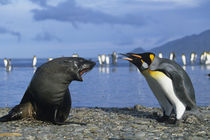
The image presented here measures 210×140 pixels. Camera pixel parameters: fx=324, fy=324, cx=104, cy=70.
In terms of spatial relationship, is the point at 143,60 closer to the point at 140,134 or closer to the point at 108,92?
the point at 140,134

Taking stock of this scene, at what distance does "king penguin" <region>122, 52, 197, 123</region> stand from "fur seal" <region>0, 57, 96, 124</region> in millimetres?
1030

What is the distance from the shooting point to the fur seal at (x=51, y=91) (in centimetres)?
557

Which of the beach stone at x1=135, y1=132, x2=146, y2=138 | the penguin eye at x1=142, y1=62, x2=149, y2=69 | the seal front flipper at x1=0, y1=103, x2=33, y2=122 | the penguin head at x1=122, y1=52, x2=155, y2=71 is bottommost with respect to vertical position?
the beach stone at x1=135, y1=132, x2=146, y2=138

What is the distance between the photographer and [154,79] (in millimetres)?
6012

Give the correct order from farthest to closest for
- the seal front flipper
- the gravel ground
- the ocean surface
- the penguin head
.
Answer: the ocean surface → the penguin head → the seal front flipper → the gravel ground

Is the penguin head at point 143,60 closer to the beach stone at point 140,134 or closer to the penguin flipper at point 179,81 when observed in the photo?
the penguin flipper at point 179,81

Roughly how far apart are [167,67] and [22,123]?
2814 mm

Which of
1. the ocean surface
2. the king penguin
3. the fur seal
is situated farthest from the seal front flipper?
the ocean surface

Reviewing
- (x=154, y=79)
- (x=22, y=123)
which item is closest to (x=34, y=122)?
(x=22, y=123)

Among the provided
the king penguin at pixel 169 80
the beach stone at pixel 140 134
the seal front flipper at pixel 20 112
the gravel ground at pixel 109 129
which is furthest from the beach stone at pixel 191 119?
the seal front flipper at pixel 20 112

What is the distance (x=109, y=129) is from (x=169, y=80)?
4.83ft

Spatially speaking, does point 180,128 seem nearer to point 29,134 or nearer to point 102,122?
point 102,122

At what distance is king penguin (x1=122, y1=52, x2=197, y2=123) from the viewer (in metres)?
5.92

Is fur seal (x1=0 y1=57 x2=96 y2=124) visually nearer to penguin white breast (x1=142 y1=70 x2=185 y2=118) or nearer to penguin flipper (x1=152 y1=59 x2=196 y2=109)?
penguin white breast (x1=142 y1=70 x2=185 y2=118)
